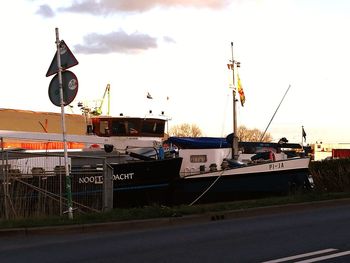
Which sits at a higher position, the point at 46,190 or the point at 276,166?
the point at 276,166

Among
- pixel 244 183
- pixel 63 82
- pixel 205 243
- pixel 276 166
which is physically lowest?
pixel 205 243

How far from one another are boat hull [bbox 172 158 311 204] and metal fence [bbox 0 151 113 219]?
15.6ft

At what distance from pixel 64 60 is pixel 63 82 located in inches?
21.8

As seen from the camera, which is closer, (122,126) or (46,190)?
(46,190)

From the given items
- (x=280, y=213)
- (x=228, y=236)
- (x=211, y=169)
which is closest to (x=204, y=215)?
(x=280, y=213)

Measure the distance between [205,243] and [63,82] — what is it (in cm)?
569

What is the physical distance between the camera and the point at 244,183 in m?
21.3

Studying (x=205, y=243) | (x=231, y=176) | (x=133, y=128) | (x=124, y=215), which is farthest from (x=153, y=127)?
(x=205, y=243)

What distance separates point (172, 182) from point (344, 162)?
22.3ft

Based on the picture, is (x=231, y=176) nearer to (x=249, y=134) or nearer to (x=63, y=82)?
(x=63, y=82)

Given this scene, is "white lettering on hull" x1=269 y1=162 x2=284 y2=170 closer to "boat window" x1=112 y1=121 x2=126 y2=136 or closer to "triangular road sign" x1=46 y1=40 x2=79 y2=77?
"boat window" x1=112 y1=121 x2=126 y2=136

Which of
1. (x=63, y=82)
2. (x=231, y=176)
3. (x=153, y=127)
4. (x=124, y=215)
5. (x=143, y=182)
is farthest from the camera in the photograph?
(x=153, y=127)

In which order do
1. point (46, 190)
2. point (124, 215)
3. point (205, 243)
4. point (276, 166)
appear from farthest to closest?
1. point (276, 166)
2. point (46, 190)
3. point (124, 215)
4. point (205, 243)

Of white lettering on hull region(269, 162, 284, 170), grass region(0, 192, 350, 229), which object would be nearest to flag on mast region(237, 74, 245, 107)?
white lettering on hull region(269, 162, 284, 170)
